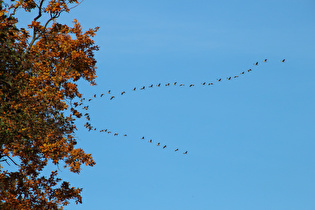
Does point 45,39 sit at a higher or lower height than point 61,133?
higher

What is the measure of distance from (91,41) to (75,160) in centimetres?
654

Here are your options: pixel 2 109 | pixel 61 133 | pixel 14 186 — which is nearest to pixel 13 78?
pixel 2 109

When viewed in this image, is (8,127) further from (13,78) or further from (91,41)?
(91,41)

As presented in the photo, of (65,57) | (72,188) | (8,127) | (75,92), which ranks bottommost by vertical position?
(72,188)

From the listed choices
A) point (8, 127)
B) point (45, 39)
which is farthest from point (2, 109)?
point (45, 39)

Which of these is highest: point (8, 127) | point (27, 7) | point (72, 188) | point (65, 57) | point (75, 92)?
point (27, 7)

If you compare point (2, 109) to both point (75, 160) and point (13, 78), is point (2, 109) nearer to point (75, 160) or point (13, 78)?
point (13, 78)

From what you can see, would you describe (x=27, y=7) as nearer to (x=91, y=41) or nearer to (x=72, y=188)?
(x=91, y=41)

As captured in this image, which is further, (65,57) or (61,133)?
(65,57)

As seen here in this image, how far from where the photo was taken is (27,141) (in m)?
24.9

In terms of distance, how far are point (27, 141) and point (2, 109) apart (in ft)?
6.53

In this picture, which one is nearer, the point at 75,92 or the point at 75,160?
the point at 75,160

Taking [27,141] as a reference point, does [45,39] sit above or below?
above

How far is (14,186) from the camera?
81.9ft
